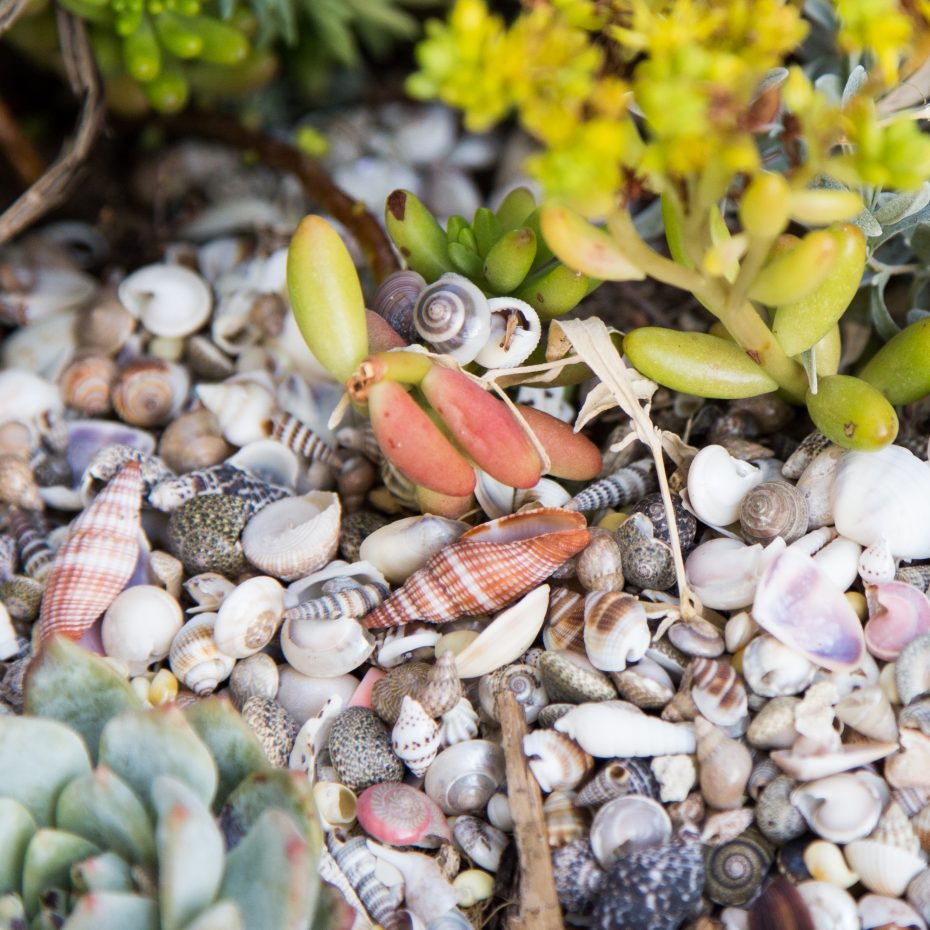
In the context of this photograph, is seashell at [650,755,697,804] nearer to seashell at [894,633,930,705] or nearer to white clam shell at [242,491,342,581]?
seashell at [894,633,930,705]

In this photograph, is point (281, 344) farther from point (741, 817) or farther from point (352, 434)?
point (741, 817)

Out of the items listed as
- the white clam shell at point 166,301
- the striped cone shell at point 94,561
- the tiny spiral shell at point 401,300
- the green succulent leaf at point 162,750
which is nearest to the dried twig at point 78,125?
the white clam shell at point 166,301

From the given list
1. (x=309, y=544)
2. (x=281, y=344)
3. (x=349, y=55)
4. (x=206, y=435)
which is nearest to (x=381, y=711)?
(x=309, y=544)

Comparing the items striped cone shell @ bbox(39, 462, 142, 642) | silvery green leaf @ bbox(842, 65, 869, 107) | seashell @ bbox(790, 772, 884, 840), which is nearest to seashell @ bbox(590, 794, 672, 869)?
seashell @ bbox(790, 772, 884, 840)

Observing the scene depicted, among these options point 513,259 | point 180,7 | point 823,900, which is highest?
point 180,7

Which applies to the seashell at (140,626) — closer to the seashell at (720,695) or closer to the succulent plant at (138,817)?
the succulent plant at (138,817)

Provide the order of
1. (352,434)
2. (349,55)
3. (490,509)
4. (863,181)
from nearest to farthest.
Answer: (863,181) → (490,509) → (352,434) → (349,55)
